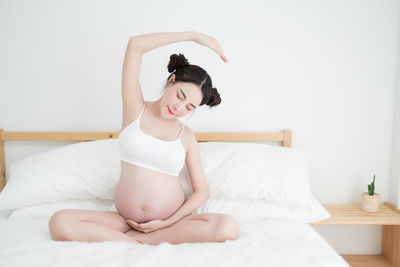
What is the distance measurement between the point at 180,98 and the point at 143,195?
0.46 meters

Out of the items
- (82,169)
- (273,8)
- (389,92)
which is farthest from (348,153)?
(82,169)

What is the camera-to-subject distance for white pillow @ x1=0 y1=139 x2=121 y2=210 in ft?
5.42

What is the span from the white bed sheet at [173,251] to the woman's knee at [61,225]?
0.11 ft

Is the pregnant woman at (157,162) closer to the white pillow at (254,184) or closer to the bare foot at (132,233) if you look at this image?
the bare foot at (132,233)

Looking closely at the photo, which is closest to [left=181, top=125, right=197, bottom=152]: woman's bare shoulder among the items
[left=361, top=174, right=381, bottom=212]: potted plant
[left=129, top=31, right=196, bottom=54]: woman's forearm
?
[left=129, top=31, right=196, bottom=54]: woman's forearm

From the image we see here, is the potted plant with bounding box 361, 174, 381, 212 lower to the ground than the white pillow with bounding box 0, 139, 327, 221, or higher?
lower

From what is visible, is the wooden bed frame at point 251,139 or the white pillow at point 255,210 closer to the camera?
the white pillow at point 255,210

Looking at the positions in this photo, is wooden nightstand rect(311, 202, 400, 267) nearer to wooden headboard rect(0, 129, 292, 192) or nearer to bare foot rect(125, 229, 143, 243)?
wooden headboard rect(0, 129, 292, 192)

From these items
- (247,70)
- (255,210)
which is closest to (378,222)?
(255,210)

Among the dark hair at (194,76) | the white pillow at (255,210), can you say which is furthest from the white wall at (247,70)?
the dark hair at (194,76)

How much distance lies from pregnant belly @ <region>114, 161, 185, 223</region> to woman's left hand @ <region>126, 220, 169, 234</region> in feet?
0.15

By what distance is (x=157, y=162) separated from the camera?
1.46 m

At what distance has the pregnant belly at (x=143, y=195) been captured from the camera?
1455 millimetres

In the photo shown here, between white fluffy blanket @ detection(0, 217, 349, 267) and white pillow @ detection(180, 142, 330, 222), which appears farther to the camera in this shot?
white pillow @ detection(180, 142, 330, 222)
